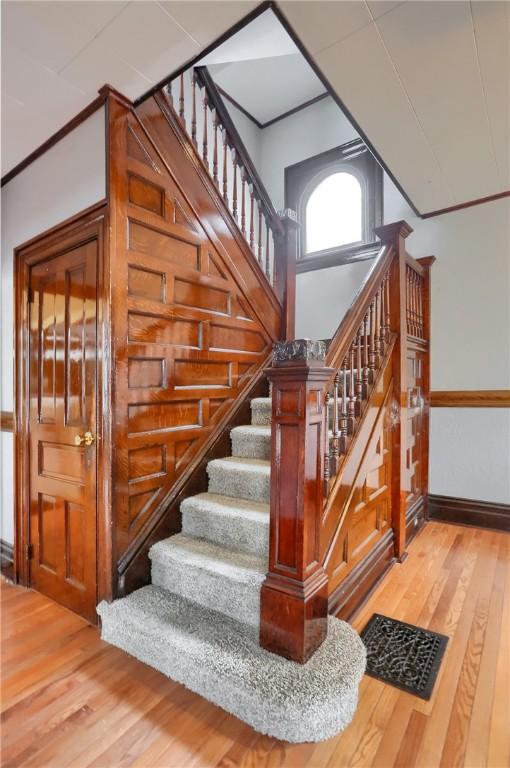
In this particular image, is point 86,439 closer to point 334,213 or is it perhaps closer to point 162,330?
point 162,330

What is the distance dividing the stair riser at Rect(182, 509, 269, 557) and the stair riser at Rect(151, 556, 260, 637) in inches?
8.7

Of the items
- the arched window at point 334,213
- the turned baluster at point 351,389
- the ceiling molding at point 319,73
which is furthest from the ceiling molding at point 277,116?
the turned baluster at point 351,389

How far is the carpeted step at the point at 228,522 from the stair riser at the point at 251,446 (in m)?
0.33

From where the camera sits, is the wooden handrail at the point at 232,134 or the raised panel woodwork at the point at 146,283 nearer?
the raised panel woodwork at the point at 146,283

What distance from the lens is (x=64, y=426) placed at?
216 centimetres

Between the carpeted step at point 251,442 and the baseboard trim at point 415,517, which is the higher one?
the carpeted step at point 251,442

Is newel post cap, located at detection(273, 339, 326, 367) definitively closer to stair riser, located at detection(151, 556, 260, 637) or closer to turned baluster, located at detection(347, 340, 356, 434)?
turned baluster, located at detection(347, 340, 356, 434)

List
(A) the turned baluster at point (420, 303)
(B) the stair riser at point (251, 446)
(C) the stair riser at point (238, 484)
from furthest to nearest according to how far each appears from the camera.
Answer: (A) the turned baluster at point (420, 303), (B) the stair riser at point (251, 446), (C) the stair riser at point (238, 484)

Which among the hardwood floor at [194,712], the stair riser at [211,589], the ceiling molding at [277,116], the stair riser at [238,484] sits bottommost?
the hardwood floor at [194,712]

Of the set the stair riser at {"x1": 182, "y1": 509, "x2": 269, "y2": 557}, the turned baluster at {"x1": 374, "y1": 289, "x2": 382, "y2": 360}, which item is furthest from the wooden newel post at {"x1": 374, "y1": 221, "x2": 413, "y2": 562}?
the stair riser at {"x1": 182, "y1": 509, "x2": 269, "y2": 557}

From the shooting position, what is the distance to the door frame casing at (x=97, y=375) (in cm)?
190

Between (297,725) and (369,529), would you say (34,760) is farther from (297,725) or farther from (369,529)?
(369,529)

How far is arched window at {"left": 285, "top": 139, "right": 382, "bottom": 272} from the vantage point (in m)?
3.83

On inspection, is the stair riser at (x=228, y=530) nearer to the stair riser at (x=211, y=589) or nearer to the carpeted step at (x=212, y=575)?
the carpeted step at (x=212, y=575)
